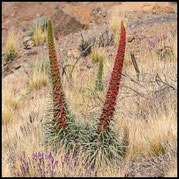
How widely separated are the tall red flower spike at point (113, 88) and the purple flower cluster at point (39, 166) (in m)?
0.66

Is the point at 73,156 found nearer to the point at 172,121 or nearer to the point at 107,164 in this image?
the point at 107,164

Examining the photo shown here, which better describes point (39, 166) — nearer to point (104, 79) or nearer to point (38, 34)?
point (104, 79)

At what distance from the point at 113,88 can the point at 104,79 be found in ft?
11.9

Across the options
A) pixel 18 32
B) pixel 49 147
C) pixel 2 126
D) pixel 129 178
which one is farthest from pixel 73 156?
pixel 18 32

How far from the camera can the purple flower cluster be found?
130 inches

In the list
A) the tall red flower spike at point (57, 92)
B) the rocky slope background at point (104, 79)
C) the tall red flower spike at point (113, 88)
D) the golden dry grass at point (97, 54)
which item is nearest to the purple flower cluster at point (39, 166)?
the rocky slope background at point (104, 79)

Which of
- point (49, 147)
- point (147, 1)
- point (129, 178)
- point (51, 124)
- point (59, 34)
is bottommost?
point (129, 178)

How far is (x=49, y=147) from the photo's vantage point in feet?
12.3

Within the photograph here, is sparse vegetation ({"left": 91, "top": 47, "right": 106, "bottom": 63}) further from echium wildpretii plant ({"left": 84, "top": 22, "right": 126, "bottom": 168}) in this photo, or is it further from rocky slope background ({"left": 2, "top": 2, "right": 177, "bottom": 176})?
echium wildpretii plant ({"left": 84, "top": 22, "right": 126, "bottom": 168})

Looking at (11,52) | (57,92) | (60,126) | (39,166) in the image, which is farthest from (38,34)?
(39,166)

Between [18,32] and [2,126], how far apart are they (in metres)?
8.30

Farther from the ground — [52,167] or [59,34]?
[59,34]

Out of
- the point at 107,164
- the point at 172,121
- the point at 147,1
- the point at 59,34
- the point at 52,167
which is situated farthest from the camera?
the point at 147,1

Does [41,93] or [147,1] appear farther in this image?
[147,1]
